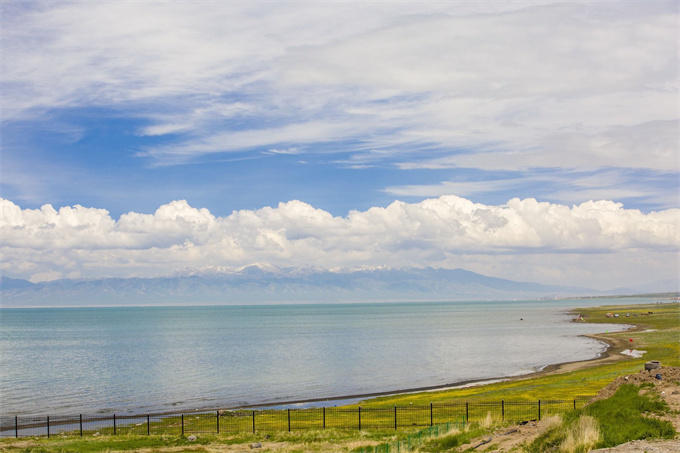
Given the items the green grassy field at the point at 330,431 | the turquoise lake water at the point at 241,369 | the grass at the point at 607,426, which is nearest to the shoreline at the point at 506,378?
the turquoise lake water at the point at 241,369

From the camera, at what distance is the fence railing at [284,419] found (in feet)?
142

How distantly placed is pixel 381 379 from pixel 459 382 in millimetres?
9593

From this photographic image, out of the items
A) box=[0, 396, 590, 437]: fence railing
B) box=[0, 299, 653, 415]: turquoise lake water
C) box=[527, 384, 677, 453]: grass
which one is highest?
box=[527, 384, 677, 453]: grass

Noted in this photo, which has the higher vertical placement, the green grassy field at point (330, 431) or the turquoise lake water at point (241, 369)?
the green grassy field at point (330, 431)

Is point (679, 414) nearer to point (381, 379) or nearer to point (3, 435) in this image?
point (3, 435)

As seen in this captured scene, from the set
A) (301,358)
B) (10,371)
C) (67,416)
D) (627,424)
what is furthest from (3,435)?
(301,358)

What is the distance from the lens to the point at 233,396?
63656 mm

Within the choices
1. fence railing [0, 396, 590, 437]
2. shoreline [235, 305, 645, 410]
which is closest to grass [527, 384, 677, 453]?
fence railing [0, 396, 590, 437]

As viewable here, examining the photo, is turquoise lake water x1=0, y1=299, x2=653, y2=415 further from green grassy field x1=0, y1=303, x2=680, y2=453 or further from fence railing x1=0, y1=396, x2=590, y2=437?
green grassy field x1=0, y1=303, x2=680, y2=453

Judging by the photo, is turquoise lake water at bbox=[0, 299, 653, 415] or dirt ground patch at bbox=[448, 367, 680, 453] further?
turquoise lake water at bbox=[0, 299, 653, 415]

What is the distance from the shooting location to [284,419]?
47.5 metres

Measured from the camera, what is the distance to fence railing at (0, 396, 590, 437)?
142 ft

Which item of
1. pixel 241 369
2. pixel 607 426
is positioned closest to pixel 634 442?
pixel 607 426

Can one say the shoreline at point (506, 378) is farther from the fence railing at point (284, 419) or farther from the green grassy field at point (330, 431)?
the fence railing at point (284, 419)
